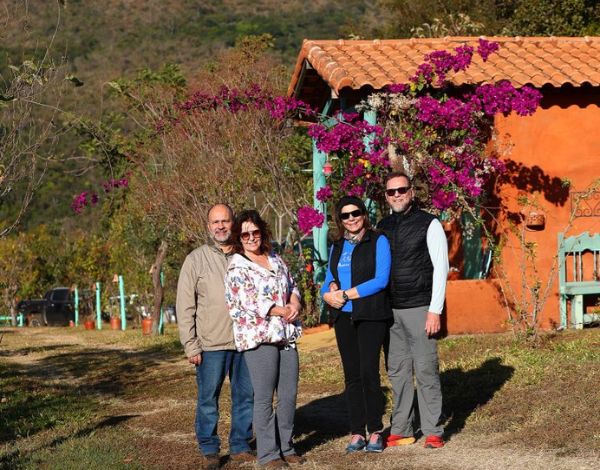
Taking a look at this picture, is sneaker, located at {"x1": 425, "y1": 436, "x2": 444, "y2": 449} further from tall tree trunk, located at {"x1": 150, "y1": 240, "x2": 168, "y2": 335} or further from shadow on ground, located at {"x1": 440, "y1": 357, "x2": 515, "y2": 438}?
tall tree trunk, located at {"x1": 150, "y1": 240, "x2": 168, "y2": 335}

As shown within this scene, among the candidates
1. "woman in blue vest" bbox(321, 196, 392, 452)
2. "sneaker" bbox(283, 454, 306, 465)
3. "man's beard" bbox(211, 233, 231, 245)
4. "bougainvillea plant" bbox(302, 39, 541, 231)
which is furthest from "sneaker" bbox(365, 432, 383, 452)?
"bougainvillea plant" bbox(302, 39, 541, 231)

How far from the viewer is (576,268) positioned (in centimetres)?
A: 1423

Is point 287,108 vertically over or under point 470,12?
under

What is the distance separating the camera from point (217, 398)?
24.7ft

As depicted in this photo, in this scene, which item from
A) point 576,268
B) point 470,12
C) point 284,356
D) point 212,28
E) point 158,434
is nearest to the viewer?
point 284,356

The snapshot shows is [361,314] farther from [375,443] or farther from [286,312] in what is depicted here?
[375,443]

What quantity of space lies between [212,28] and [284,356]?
60776 millimetres

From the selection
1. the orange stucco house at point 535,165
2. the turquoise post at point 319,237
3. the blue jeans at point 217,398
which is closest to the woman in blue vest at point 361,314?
the blue jeans at point 217,398

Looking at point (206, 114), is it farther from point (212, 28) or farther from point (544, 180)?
point (212, 28)

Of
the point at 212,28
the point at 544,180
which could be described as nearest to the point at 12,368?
the point at 544,180

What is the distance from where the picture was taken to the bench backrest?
13.9 meters

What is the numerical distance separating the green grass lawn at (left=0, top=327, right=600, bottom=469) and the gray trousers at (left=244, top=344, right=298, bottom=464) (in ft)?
1.12

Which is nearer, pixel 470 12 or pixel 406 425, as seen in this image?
pixel 406 425

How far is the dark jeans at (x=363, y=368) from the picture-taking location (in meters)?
7.43
